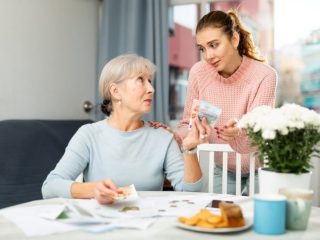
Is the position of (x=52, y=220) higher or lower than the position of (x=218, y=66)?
lower

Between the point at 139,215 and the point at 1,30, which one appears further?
the point at 1,30

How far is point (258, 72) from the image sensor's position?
1.98 m

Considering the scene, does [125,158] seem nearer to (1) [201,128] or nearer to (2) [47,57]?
(1) [201,128]

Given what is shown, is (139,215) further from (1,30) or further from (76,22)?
(76,22)

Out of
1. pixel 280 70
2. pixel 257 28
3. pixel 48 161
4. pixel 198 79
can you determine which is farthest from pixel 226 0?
pixel 48 161

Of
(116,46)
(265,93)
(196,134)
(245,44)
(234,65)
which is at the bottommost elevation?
(196,134)

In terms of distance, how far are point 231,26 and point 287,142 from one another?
1.00m

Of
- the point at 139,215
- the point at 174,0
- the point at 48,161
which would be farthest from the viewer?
the point at 174,0

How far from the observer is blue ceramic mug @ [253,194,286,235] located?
41.0 inches

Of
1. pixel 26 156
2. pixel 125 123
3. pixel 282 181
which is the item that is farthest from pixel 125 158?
pixel 26 156

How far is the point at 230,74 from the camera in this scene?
2076mm

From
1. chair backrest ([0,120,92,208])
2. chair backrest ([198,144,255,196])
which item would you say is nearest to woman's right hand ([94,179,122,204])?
chair backrest ([198,144,255,196])

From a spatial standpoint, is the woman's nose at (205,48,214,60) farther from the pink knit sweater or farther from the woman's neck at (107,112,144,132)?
the woman's neck at (107,112,144,132)

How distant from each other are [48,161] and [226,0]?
6.28 ft
